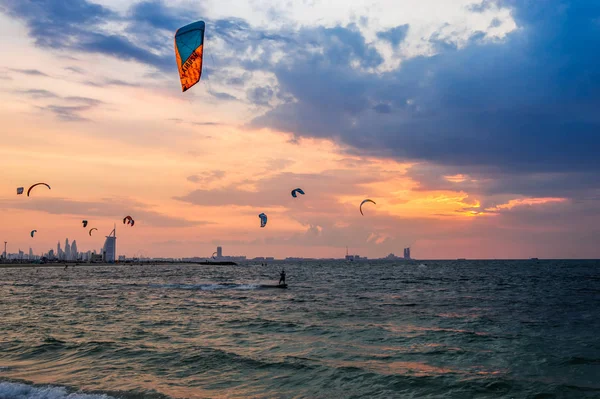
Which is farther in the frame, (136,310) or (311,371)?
(136,310)

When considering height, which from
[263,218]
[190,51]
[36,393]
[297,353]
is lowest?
[297,353]

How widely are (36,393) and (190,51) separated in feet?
34.5

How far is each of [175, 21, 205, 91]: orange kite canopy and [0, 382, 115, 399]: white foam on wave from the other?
897 centimetres

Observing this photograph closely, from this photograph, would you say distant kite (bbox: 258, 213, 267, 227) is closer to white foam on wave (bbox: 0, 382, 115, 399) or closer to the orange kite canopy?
the orange kite canopy

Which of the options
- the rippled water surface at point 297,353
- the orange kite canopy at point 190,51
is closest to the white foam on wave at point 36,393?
the rippled water surface at point 297,353

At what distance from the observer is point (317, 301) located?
35812mm

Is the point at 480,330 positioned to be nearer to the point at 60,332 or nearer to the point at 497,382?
the point at 497,382

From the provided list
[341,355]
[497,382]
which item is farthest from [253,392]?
[497,382]

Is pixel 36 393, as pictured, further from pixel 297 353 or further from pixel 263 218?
pixel 263 218

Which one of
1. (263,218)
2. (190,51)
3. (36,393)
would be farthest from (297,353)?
(263,218)

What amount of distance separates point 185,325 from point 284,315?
6205 millimetres

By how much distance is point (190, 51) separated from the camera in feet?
48.5

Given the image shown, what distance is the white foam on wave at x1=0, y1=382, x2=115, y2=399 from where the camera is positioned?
11.1 metres

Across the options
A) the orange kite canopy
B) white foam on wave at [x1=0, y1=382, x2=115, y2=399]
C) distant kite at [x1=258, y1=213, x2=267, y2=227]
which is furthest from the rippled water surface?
distant kite at [x1=258, y1=213, x2=267, y2=227]
